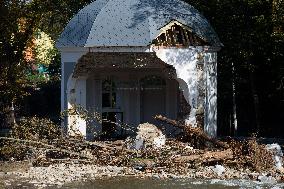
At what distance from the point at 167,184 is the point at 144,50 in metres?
5.79

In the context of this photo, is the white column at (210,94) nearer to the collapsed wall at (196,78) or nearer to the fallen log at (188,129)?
the collapsed wall at (196,78)

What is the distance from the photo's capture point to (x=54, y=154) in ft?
61.8

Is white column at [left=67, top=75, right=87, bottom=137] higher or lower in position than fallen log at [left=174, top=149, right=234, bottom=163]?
higher

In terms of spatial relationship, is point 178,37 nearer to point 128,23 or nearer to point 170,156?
point 128,23

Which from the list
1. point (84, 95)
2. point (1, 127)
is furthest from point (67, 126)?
point (1, 127)

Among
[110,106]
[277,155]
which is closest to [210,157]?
[277,155]

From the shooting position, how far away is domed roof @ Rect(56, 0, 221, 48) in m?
20.3

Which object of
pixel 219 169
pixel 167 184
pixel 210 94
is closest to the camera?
pixel 167 184

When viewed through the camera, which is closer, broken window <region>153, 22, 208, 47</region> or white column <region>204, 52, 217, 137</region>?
broken window <region>153, 22, 208, 47</region>

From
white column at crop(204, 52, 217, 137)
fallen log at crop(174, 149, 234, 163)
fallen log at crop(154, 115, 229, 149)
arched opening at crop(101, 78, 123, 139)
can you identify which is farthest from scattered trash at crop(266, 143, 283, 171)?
arched opening at crop(101, 78, 123, 139)

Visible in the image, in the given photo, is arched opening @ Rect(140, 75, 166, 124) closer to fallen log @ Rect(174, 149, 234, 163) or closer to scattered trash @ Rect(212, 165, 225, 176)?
fallen log @ Rect(174, 149, 234, 163)

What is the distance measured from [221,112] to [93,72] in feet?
20.7

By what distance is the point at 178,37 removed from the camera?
21.0 metres

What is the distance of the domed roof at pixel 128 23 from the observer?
20.3 meters
